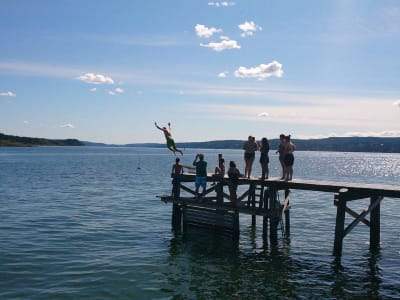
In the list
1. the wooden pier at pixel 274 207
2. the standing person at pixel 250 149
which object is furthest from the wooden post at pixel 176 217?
the standing person at pixel 250 149

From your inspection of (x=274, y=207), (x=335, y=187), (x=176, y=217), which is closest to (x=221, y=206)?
(x=274, y=207)

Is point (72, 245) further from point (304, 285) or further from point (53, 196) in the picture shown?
point (53, 196)

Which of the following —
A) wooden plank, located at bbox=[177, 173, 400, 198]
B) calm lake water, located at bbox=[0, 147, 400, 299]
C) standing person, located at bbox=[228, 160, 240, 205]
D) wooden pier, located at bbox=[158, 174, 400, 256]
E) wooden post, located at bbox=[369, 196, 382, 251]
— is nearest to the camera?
calm lake water, located at bbox=[0, 147, 400, 299]

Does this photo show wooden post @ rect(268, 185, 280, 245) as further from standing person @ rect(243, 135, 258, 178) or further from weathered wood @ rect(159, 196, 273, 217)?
standing person @ rect(243, 135, 258, 178)

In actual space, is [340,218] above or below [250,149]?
below

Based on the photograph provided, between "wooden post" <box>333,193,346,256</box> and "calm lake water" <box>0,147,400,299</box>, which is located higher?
"wooden post" <box>333,193,346,256</box>

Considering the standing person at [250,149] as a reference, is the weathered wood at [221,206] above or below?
below

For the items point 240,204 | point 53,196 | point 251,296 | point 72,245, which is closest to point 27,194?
point 53,196

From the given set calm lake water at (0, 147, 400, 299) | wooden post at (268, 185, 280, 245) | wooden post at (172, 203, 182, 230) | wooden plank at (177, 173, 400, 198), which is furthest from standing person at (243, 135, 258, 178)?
wooden post at (172, 203, 182, 230)

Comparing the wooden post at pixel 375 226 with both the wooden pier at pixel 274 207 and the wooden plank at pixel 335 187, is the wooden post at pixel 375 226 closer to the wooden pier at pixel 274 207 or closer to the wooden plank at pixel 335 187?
the wooden pier at pixel 274 207

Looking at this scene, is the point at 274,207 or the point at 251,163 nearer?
the point at 274,207

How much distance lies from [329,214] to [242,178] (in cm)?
1077

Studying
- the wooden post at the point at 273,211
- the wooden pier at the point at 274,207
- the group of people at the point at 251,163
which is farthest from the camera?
the group of people at the point at 251,163

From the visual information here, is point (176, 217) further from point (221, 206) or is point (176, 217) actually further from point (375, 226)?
point (375, 226)
